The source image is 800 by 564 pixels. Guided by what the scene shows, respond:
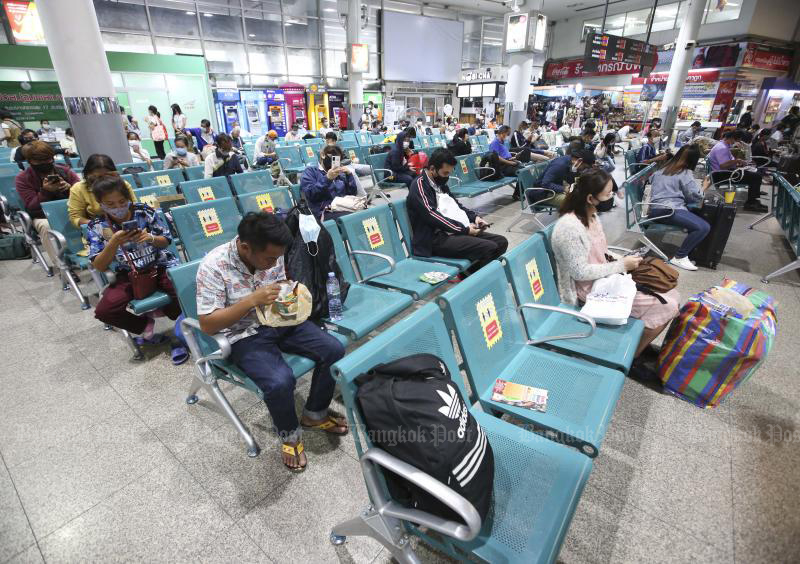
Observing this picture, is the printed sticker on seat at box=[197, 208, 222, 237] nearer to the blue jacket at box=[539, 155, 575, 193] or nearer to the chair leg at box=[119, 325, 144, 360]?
the chair leg at box=[119, 325, 144, 360]

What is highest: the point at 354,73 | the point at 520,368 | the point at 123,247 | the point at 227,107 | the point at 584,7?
the point at 584,7

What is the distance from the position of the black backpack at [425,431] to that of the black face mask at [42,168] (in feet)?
14.4

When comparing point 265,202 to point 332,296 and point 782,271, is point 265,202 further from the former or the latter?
point 782,271

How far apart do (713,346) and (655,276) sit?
1.65ft

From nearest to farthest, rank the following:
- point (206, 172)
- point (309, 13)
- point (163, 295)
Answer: point (163, 295) → point (206, 172) → point (309, 13)

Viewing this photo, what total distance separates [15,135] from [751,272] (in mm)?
13643

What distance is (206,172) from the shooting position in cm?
539

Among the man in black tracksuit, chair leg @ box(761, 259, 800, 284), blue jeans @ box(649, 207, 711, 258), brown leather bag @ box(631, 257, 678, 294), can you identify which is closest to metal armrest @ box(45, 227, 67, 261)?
the man in black tracksuit

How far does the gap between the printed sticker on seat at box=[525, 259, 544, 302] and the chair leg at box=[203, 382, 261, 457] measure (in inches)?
71.8

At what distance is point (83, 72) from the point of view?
475cm

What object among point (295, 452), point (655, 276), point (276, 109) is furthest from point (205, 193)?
point (276, 109)

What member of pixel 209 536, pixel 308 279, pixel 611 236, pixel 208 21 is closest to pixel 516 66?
pixel 611 236

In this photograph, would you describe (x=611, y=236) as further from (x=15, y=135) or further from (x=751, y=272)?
(x=15, y=135)

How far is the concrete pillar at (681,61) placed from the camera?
1280cm
